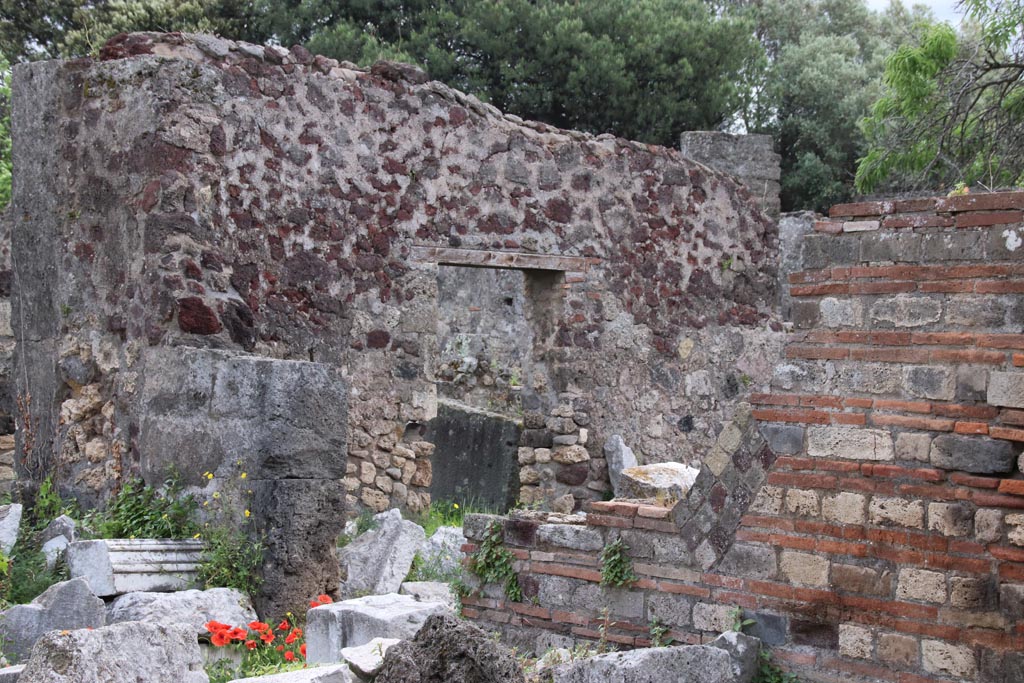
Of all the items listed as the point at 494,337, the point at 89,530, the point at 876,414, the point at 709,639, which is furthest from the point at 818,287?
the point at 494,337

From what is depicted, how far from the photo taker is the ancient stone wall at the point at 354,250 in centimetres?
816

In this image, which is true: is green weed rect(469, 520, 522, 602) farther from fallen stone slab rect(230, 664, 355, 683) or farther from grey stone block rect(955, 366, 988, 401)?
grey stone block rect(955, 366, 988, 401)

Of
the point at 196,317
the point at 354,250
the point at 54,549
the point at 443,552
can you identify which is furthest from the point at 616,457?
the point at 54,549

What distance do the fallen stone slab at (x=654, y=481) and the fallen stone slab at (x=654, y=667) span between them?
3.25 metres

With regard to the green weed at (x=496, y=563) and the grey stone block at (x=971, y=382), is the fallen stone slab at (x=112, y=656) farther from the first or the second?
the grey stone block at (x=971, y=382)

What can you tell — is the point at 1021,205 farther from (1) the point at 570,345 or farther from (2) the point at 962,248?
(1) the point at 570,345

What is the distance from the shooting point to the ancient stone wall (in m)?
8.16

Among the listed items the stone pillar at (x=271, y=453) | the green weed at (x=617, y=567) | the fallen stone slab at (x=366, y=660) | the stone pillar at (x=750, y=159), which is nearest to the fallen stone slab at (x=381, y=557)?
the stone pillar at (x=271, y=453)

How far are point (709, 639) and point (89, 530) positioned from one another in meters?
3.53

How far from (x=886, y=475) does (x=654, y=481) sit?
3.51 meters

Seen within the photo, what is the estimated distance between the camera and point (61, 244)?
335 inches

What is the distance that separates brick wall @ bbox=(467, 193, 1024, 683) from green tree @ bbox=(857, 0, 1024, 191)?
6.66m

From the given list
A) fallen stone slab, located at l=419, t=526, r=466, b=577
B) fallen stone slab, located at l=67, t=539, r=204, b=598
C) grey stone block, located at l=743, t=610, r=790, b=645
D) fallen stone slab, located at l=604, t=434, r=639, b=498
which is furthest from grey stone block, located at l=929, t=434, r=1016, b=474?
fallen stone slab, located at l=604, t=434, r=639, b=498

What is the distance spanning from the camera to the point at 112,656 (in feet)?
14.7
